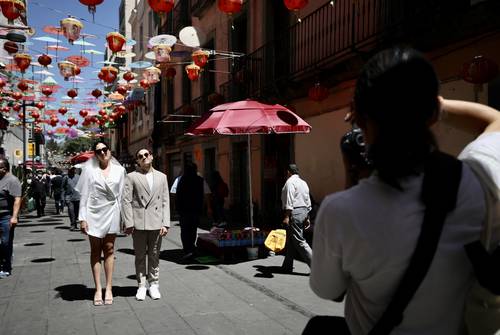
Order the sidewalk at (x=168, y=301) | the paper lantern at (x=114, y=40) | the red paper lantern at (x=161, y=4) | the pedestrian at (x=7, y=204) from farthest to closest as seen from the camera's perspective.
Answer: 1. the paper lantern at (x=114, y=40)
2. the red paper lantern at (x=161, y=4)
3. the pedestrian at (x=7, y=204)
4. the sidewalk at (x=168, y=301)

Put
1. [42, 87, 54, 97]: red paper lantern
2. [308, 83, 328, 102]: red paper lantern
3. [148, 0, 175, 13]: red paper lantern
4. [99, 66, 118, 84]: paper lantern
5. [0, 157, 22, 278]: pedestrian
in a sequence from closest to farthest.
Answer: [0, 157, 22, 278]: pedestrian → [148, 0, 175, 13]: red paper lantern → [308, 83, 328, 102]: red paper lantern → [99, 66, 118, 84]: paper lantern → [42, 87, 54, 97]: red paper lantern

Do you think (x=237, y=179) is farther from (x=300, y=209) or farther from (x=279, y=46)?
(x=300, y=209)

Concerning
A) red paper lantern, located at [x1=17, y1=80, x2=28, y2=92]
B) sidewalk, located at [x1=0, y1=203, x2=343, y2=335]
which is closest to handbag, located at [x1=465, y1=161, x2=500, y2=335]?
sidewalk, located at [x1=0, y1=203, x2=343, y2=335]

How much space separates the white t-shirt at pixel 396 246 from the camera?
116cm

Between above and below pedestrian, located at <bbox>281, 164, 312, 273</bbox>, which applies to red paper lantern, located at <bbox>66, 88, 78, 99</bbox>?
above

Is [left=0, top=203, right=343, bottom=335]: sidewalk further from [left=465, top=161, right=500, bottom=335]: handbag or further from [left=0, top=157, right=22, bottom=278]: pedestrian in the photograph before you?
[left=465, top=161, right=500, bottom=335]: handbag

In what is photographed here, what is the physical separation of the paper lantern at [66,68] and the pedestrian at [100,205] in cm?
927

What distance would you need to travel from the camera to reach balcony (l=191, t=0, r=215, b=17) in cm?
1698

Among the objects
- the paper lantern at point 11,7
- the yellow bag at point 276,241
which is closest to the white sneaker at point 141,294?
the yellow bag at point 276,241

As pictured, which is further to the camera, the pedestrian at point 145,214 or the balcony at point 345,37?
the balcony at point 345,37

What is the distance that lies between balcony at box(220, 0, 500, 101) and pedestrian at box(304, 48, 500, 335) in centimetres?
572

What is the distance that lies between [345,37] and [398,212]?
9010 millimetres

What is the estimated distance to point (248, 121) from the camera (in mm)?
7254

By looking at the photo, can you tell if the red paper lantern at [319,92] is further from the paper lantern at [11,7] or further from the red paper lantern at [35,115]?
the red paper lantern at [35,115]
